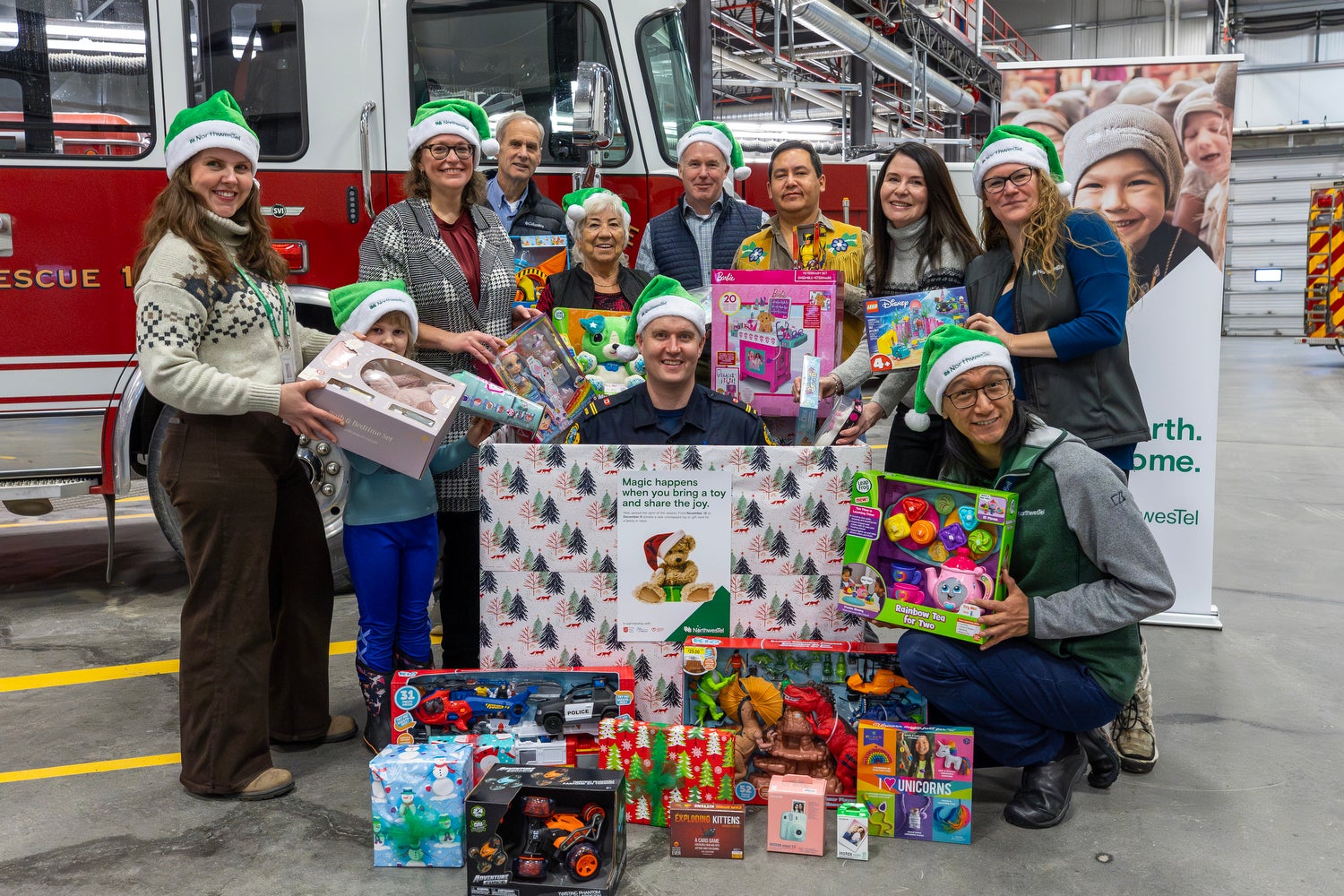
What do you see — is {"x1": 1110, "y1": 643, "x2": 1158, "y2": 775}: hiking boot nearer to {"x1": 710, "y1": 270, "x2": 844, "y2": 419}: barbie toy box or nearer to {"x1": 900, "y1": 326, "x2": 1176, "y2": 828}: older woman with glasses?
{"x1": 900, "y1": 326, "x2": 1176, "y2": 828}: older woman with glasses

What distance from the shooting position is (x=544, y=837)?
241cm

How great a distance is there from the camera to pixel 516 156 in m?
4.09

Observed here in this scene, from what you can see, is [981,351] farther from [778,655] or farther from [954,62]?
[954,62]

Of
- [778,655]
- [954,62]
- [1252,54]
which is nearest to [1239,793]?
[778,655]

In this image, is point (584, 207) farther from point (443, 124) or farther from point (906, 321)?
point (906, 321)

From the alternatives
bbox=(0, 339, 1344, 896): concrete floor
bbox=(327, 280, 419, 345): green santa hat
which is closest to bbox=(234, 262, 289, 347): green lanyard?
bbox=(327, 280, 419, 345): green santa hat

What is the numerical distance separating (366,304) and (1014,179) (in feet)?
6.32

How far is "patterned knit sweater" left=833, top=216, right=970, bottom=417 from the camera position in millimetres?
3309

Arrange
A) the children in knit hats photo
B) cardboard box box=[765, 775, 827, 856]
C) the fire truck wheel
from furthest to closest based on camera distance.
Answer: the fire truck wheel < the children in knit hats photo < cardboard box box=[765, 775, 827, 856]

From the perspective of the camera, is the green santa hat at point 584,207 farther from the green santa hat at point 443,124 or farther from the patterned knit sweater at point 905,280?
the patterned knit sweater at point 905,280

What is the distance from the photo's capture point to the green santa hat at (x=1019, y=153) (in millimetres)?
3070

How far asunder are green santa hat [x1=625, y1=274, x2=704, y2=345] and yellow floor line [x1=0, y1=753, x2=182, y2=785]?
6.54 ft

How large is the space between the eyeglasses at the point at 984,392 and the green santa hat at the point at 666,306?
787 millimetres

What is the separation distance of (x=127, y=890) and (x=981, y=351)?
247 centimetres
